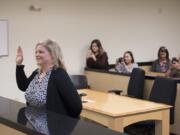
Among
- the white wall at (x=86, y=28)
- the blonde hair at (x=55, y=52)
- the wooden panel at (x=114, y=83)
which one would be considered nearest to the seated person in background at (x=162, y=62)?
the white wall at (x=86, y=28)

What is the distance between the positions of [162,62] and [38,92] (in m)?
5.52

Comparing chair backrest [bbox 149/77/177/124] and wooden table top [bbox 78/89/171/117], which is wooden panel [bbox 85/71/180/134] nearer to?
chair backrest [bbox 149/77/177/124]

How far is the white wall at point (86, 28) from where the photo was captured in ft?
20.1

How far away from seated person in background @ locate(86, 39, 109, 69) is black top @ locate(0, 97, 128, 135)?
4.45 meters

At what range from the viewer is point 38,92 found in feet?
8.86

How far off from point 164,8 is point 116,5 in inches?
65.3

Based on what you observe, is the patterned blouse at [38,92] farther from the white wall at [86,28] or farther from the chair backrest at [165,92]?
the white wall at [86,28]

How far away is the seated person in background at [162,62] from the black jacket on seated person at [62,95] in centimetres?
533

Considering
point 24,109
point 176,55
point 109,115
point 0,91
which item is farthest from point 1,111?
point 176,55

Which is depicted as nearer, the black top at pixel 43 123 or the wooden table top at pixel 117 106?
the black top at pixel 43 123

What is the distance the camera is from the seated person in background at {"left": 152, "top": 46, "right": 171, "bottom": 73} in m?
7.77

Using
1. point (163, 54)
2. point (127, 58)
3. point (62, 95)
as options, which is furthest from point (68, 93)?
point (163, 54)

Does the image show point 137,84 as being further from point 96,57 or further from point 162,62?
point 162,62

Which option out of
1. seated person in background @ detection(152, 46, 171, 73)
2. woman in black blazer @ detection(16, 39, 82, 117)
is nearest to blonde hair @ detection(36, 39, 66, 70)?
woman in black blazer @ detection(16, 39, 82, 117)
